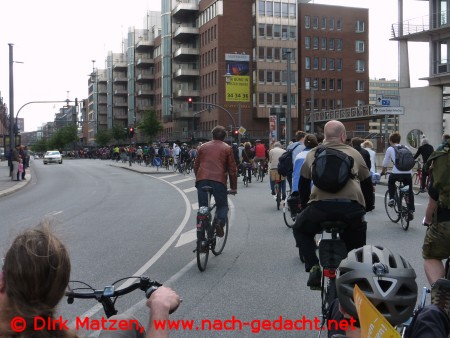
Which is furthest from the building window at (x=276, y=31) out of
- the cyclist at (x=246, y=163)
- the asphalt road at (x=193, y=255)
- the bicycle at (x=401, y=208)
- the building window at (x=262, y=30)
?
the bicycle at (x=401, y=208)

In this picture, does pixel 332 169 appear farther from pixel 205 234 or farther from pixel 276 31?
pixel 276 31

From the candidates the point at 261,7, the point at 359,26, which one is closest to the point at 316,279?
the point at 261,7

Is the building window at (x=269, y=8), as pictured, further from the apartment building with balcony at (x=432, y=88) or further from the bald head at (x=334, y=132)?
the bald head at (x=334, y=132)

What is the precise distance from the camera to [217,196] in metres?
8.93

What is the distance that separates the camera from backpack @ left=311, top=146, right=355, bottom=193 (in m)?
4.96

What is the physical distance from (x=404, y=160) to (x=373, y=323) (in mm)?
10565

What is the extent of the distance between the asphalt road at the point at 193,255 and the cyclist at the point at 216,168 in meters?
0.89

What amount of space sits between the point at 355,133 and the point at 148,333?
82648mm

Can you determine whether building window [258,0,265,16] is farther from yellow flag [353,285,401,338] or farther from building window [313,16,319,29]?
yellow flag [353,285,401,338]

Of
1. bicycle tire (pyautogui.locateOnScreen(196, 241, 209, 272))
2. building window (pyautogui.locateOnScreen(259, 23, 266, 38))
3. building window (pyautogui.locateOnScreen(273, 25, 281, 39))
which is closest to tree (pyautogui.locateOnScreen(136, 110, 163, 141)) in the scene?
building window (pyautogui.locateOnScreen(259, 23, 266, 38))

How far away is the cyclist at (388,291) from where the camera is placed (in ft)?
7.77

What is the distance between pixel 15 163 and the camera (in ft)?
108

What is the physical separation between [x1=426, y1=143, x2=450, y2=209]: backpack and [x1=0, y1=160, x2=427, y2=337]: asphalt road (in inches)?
64.9

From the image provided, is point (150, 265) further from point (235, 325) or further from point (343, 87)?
point (343, 87)
